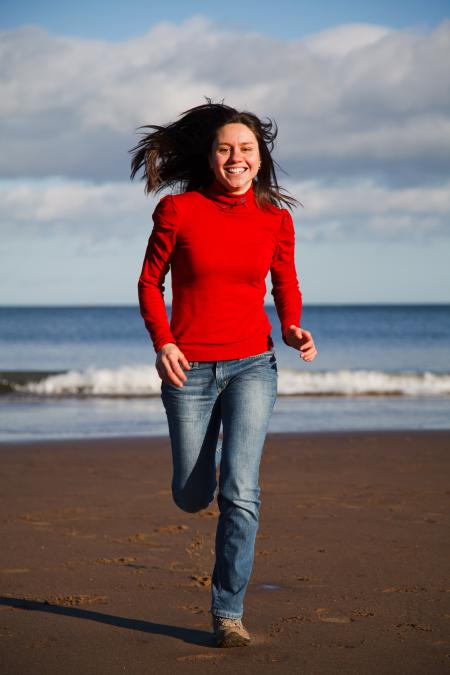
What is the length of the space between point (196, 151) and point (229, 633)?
2.15m

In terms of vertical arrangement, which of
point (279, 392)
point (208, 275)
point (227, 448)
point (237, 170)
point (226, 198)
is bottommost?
point (279, 392)

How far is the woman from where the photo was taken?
3564 millimetres

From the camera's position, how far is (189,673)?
3.28 m

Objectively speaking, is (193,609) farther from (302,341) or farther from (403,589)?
(302,341)

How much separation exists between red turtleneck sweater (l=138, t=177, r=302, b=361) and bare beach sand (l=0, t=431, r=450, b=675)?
49.2 inches

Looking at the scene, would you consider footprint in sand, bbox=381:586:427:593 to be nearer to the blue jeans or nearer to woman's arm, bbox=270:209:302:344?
the blue jeans

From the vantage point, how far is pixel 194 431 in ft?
12.0

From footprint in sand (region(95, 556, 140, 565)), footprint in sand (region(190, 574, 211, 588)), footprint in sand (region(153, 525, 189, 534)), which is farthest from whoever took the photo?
footprint in sand (region(153, 525, 189, 534))

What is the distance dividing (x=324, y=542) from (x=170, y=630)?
1.76 meters

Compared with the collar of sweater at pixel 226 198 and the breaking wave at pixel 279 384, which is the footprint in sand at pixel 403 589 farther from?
the breaking wave at pixel 279 384

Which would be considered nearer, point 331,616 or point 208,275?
point 208,275

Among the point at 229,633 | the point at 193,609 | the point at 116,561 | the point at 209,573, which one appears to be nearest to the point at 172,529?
the point at 116,561

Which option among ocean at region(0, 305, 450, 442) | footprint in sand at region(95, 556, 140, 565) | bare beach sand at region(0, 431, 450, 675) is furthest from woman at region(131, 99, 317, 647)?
ocean at region(0, 305, 450, 442)

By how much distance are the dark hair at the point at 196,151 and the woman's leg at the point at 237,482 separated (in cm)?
86
